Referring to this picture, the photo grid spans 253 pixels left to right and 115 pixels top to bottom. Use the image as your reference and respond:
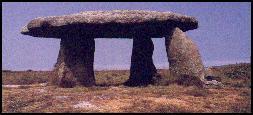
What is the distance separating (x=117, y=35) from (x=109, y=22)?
12.7 feet

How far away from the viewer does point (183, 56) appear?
62.5ft

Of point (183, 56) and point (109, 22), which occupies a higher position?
point (109, 22)

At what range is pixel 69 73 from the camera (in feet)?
64.8

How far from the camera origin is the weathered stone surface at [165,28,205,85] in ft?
61.4

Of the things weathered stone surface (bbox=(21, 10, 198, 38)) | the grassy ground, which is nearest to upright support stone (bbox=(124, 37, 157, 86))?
weathered stone surface (bbox=(21, 10, 198, 38))

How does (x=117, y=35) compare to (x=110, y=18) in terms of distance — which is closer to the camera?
(x=110, y=18)

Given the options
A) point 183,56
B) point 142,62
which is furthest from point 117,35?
point 183,56

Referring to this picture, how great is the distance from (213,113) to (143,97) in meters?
2.84

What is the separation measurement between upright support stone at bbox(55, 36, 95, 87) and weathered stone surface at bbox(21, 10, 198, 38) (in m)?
0.49

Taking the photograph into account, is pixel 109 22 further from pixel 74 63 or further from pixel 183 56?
pixel 183 56

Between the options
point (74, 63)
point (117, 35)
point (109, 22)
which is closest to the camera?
point (109, 22)

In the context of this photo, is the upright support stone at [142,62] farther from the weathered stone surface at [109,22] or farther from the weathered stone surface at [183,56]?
the weathered stone surface at [183,56]

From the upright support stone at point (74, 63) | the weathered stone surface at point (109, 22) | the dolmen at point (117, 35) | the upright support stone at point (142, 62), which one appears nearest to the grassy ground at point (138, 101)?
the dolmen at point (117, 35)

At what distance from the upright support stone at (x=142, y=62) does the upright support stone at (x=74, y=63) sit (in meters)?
2.57
